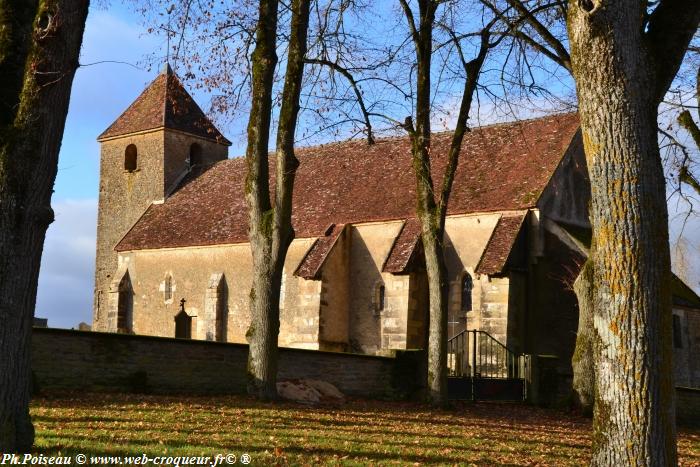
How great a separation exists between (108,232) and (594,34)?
121ft

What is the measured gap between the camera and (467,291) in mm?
28344

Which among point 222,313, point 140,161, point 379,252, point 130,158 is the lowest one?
point 222,313

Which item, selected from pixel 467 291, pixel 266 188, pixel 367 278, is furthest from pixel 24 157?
pixel 367 278

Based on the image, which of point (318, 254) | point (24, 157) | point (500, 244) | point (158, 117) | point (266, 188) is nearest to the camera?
point (24, 157)

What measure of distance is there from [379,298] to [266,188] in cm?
1463

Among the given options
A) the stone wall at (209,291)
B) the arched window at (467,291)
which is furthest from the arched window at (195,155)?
the arched window at (467,291)

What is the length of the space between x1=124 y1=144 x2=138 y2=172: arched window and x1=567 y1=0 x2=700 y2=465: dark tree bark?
36.6m

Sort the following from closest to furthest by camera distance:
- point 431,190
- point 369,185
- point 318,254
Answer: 1. point 431,190
2. point 318,254
3. point 369,185

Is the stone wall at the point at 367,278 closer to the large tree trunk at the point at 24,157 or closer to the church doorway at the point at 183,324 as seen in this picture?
the church doorway at the point at 183,324

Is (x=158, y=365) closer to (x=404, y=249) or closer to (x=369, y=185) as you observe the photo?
(x=404, y=249)

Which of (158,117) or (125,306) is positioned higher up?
(158,117)

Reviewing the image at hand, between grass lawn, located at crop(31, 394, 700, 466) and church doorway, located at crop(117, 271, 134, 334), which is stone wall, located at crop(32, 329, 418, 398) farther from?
church doorway, located at crop(117, 271, 134, 334)

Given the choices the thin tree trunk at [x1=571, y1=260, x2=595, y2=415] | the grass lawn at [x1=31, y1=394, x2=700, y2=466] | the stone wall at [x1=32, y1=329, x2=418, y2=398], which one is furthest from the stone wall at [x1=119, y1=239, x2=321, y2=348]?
the grass lawn at [x1=31, y1=394, x2=700, y2=466]

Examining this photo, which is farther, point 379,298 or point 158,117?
point 158,117
